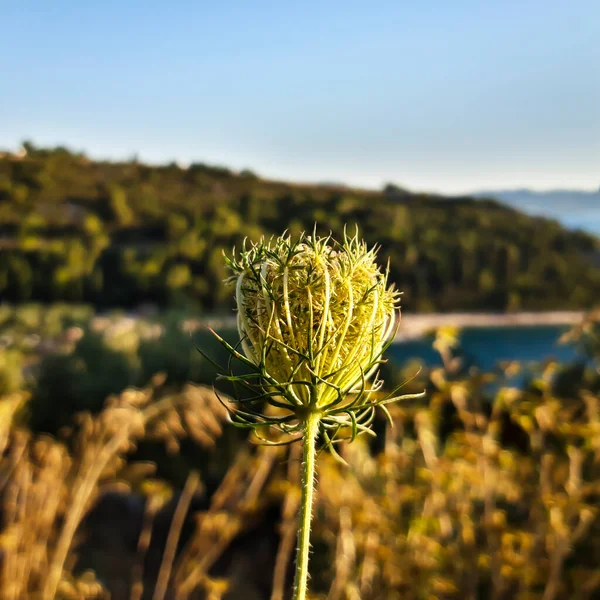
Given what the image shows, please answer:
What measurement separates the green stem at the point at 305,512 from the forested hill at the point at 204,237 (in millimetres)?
12754

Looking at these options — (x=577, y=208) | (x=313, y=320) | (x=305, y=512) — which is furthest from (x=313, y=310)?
(x=577, y=208)

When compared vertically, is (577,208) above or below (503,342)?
above

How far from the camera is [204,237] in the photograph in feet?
128

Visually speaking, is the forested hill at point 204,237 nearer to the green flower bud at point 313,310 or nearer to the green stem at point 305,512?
the green flower bud at point 313,310

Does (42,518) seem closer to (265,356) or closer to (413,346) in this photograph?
(265,356)

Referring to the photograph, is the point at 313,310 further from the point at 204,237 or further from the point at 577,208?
the point at 204,237

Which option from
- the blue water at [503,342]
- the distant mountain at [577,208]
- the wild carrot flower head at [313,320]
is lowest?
the blue water at [503,342]

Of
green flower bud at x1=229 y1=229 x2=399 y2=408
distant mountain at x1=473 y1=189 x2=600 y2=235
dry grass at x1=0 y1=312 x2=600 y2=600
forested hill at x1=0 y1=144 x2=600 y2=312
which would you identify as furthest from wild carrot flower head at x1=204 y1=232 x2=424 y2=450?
forested hill at x1=0 y1=144 x2=600 y2=312

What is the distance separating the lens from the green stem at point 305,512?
641mm

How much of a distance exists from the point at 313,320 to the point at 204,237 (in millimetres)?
38874

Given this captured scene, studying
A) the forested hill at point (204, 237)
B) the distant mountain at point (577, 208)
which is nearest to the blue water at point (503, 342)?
the forested hill at point (204, 237)

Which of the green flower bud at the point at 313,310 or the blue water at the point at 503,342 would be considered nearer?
the green flower bud at the point at 313,310

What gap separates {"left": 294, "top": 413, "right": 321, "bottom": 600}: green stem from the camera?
25.2 inches

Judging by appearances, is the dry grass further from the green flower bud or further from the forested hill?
the forested hill
